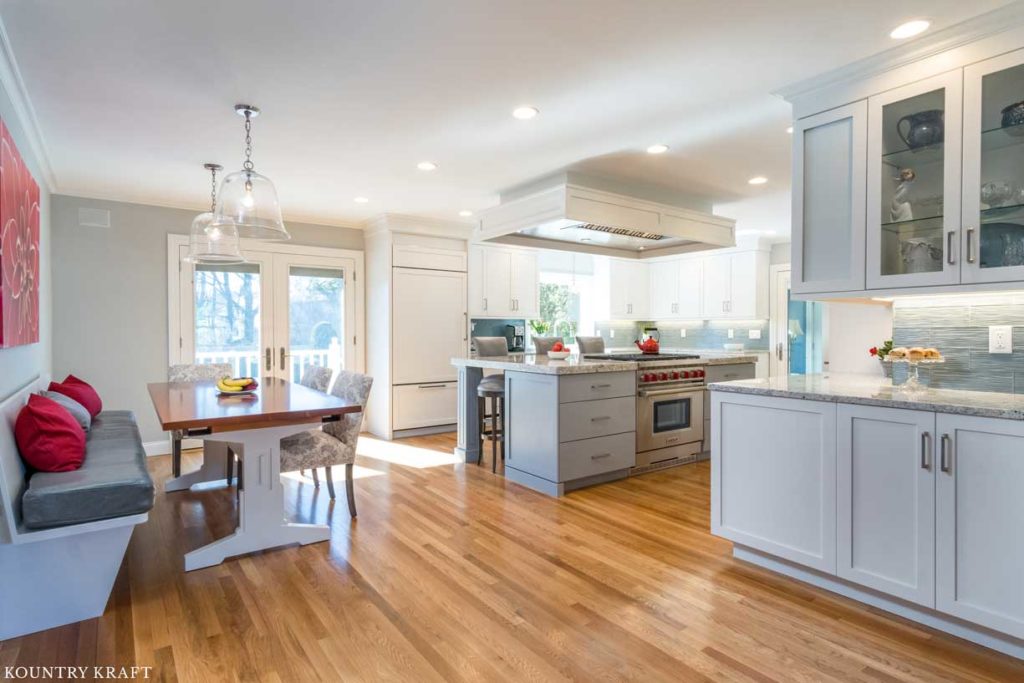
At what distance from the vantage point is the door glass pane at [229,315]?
17.4ft

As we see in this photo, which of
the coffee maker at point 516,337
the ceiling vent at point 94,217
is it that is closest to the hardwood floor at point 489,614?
the ceiling vent at point 94,217

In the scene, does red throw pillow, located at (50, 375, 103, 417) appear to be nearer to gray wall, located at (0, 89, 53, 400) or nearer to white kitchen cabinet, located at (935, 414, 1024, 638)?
gray wall, located at (0, 89, 53, 400)

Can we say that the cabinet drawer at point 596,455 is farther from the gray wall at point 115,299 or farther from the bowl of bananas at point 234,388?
the gray wall at point 115,299

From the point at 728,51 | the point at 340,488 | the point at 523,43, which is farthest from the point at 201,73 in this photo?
the point at 340,488

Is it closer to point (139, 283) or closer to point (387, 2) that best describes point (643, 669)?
point (387, 2)

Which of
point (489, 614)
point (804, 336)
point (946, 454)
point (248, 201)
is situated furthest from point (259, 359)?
point (804, 336)

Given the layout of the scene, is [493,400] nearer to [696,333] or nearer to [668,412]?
[668,412]

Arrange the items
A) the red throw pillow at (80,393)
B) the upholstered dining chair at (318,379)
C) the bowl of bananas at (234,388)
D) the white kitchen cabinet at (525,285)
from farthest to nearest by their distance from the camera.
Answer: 1. the white kitchen cabinet at (525,285)
2. the upholstered dining chair at (318,379)
3. the red throw pillow at (80,393)
4. the bowl of bananas at (234,388)

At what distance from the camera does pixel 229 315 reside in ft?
17.9

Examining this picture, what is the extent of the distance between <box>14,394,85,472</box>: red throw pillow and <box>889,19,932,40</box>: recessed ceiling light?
3.92m

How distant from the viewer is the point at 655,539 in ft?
9.87

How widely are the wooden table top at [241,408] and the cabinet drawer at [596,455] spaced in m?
1.51

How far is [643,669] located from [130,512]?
2063 mm

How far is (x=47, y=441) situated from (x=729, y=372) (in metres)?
4.77
